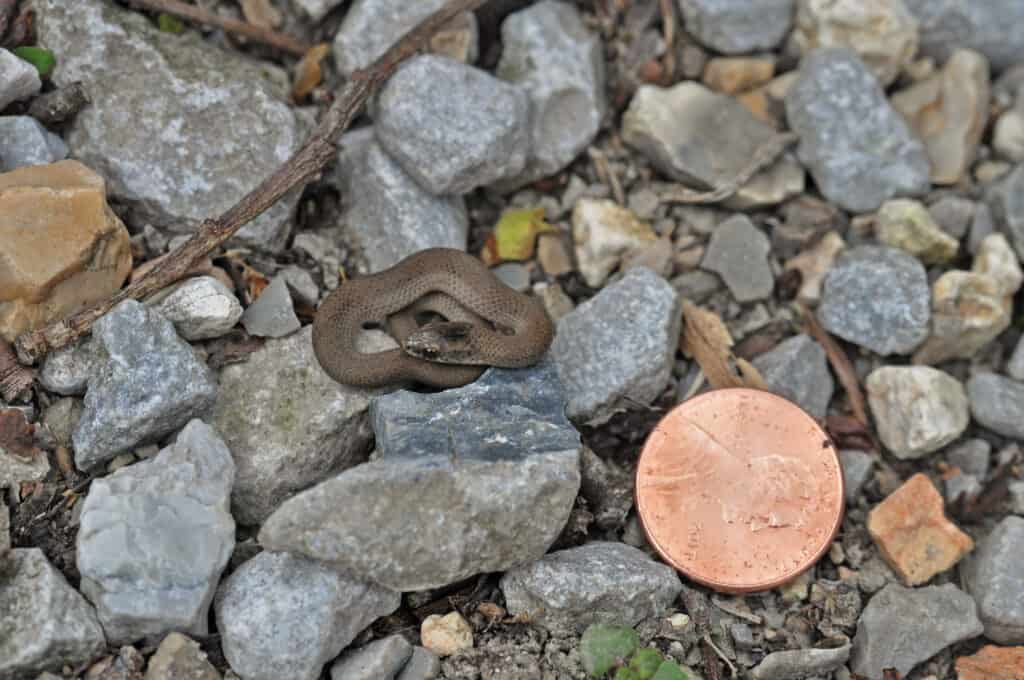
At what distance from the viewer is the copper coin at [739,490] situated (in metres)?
5.20

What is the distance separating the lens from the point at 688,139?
651 centimetres

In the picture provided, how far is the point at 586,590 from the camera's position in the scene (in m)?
4.80

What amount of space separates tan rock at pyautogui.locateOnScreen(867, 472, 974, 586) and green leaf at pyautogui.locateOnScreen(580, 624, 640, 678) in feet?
5.19

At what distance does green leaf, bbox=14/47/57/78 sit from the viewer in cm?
557

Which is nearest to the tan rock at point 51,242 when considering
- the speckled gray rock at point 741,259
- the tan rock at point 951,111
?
the speckled gray rock at point 741,259

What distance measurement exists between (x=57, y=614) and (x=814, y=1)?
563 centimetres

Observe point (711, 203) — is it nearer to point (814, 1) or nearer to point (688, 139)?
point (688, 139)

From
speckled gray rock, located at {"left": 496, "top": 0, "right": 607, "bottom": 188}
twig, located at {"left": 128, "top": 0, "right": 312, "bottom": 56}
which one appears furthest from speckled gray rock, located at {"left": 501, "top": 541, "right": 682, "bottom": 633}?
twig, located at {"left": 128, "top": 0, "right": 312, "bottom": 56}

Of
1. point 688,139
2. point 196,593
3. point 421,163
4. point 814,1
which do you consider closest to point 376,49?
point 421,163

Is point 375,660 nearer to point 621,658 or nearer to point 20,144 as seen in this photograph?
point 621,658

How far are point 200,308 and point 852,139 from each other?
4.04m

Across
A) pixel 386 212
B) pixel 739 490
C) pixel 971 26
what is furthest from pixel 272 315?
pixel 971 26

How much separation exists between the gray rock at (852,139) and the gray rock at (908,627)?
2.45 meters

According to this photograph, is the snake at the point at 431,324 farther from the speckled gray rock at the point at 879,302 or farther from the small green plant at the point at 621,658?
the speckled gray rock at the point at 879,302
